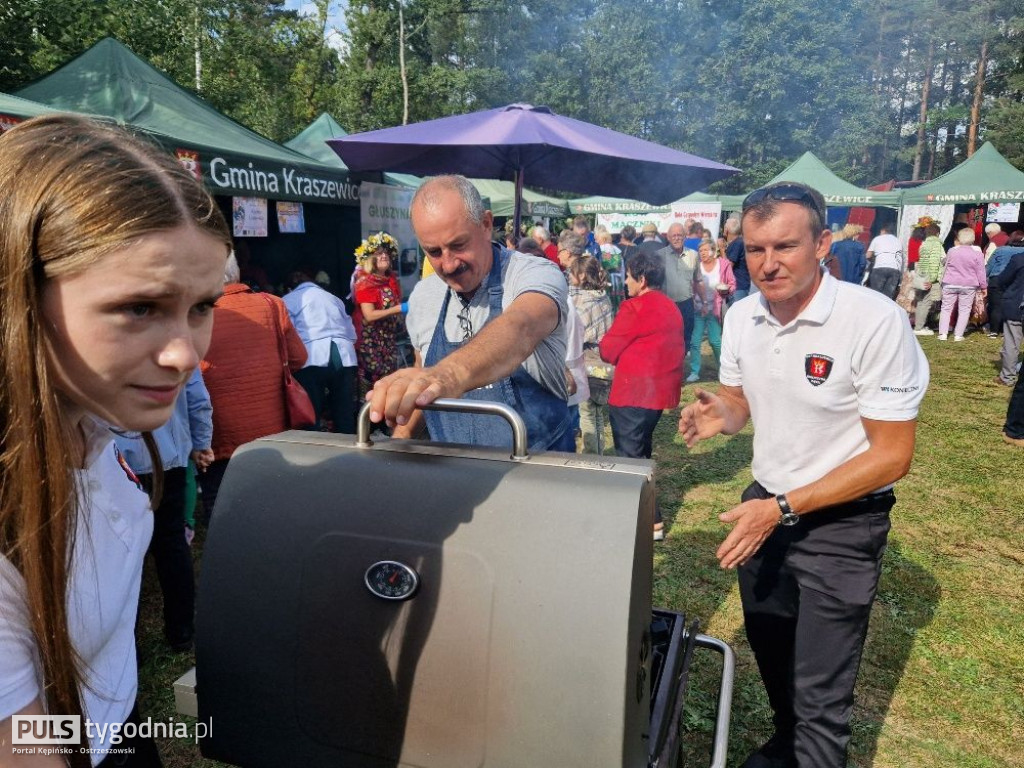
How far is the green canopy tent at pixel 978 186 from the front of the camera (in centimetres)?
1426

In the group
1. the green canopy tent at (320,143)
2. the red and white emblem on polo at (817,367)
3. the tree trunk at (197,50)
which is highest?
the tree trunk at (197,50)

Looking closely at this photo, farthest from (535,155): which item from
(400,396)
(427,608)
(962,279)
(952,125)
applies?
(952,125)

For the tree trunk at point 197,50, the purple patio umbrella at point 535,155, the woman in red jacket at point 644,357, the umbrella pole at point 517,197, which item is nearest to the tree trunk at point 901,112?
the tree trunk at point 197,50

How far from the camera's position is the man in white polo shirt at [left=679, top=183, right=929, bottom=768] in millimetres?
1691

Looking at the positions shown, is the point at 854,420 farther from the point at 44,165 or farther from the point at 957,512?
the point at 957,512

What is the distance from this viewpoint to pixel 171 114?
5.09m

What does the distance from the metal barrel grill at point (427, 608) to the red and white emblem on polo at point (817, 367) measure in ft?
3.21

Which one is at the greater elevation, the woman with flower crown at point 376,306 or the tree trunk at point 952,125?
the tree trunk at point 952,125

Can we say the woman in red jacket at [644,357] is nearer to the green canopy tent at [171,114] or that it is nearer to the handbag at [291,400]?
the handbag at [291,400]

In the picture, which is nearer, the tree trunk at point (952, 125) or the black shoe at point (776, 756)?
the black shoe at point (776, 756)

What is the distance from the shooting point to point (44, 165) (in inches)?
26.4

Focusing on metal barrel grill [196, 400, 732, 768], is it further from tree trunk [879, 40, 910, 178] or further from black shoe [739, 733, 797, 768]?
tree trunk [879, 40, 910, 178]

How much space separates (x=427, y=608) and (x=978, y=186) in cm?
1807

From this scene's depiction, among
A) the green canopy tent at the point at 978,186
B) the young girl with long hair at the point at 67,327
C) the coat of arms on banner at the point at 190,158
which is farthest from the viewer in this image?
the green canopy tent at the point at 978,186
